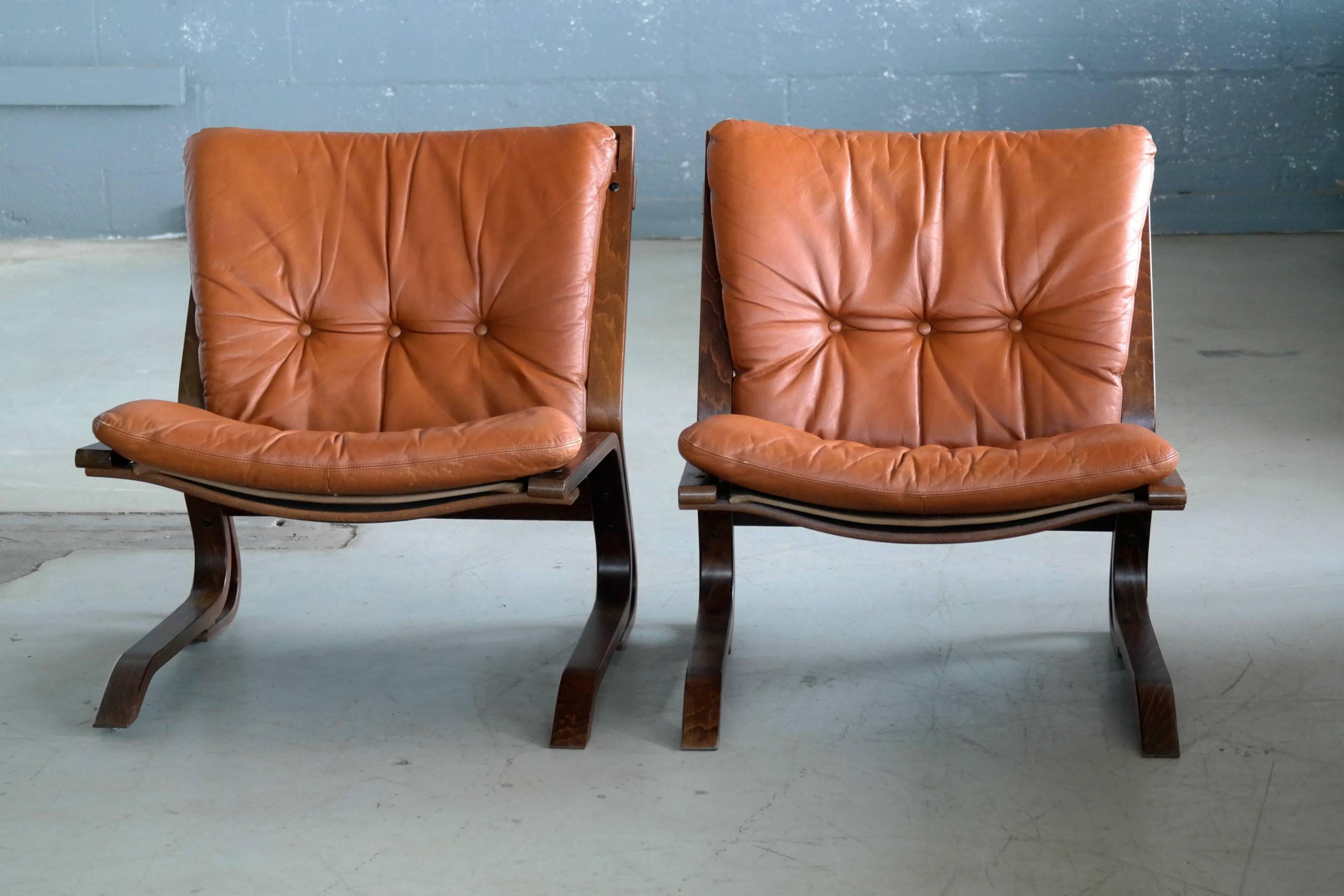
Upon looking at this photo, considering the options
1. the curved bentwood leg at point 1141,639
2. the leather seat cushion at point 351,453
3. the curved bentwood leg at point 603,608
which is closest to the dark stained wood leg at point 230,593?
the leather seat cushion at point 351,453

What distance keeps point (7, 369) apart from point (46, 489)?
3.41ft

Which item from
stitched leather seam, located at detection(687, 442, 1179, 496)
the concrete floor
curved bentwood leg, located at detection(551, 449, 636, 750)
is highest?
stitched leather seam, located at detection(687, 442, 1179, 496)

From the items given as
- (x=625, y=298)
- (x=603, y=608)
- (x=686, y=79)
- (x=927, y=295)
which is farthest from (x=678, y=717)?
(x=686, y=79)

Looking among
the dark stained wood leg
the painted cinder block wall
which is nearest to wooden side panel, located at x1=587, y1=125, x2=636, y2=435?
the dark stained wood leg

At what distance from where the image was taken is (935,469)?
5.10 feet

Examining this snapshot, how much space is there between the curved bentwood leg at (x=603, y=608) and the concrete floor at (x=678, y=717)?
0.04m

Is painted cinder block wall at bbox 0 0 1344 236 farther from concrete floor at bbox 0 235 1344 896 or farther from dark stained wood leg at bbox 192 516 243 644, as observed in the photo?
dark stained wood leg at bbox 192 516 243 644

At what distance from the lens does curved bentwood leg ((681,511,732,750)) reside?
1605 mm

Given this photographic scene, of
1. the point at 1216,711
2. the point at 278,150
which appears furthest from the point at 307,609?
the point at 1216,711

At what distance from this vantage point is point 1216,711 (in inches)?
65.3

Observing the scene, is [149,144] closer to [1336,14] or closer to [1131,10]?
[1131,10]

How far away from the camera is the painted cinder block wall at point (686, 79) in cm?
450

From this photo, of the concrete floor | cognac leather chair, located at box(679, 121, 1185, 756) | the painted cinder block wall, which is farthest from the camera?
the painted cinder block wall

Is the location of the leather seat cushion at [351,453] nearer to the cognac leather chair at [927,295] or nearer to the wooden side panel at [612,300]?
the wooden side panel at [612,300]
